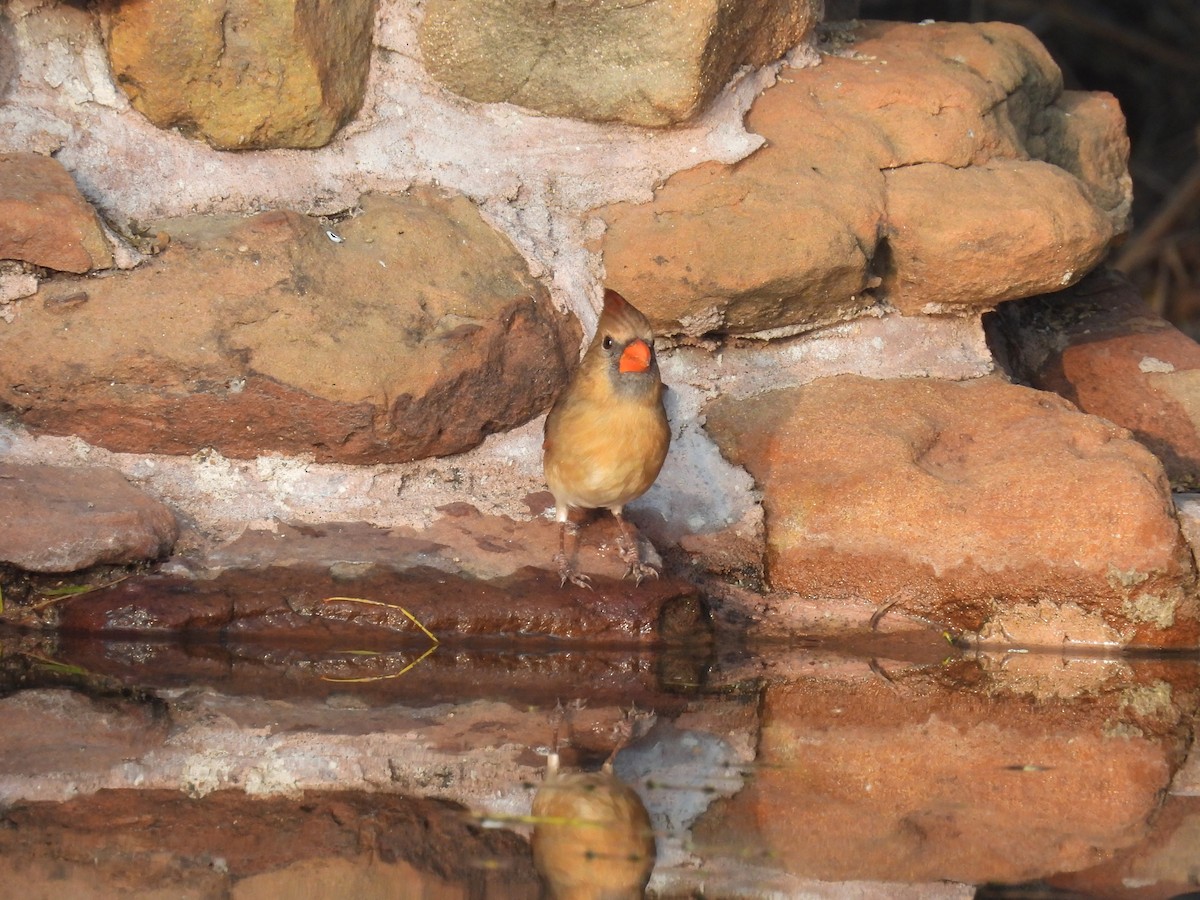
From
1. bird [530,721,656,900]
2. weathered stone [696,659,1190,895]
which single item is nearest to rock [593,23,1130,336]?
weathered stone [696,659,1190,895]

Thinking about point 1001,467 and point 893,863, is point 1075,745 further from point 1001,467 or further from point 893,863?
point 1001,467

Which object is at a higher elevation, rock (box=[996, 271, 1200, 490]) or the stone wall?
the stone wall

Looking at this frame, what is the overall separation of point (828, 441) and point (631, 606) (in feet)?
3.48

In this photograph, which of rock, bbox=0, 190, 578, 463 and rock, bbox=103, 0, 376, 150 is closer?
rock, bbox=0, 190, 578, 463

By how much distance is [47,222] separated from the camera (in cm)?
471

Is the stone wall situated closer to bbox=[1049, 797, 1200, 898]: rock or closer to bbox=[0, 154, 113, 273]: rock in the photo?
bbox=[0, 154, 113, 273]: rock

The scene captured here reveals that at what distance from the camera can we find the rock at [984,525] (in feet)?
16.4

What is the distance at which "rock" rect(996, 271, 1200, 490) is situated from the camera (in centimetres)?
603

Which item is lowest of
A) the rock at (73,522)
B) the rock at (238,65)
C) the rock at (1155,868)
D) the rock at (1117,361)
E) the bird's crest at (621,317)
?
the rock at (1117,361)

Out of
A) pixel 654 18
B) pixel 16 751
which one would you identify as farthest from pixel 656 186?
pixel 16 751

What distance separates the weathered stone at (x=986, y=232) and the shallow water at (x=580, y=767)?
1.51m

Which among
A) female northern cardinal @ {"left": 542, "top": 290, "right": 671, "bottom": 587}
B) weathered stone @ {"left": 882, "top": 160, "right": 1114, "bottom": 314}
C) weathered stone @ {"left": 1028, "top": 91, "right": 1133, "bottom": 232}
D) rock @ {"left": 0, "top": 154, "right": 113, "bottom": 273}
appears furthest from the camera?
weathered stone @ {"left": 1028, "top": 91, "right": 1133, "bottom": 232}

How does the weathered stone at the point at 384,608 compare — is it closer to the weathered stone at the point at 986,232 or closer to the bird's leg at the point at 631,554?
the bird's leg at the point at 631,554

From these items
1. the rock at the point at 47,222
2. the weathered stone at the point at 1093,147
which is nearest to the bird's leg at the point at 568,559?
the rock at the point at 47,222
